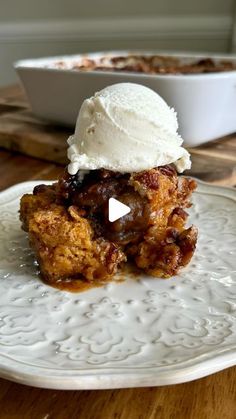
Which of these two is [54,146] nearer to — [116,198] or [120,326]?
[116,198]

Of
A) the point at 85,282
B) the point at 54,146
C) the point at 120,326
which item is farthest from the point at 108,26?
the point at 120,326

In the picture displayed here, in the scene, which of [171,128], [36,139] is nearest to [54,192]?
[171,128]

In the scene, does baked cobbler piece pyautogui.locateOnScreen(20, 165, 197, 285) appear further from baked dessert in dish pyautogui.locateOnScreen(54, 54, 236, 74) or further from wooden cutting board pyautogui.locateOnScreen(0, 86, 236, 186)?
baked dessert in dish pyautogui.locateOnScreen(54, 54, 236, 74)

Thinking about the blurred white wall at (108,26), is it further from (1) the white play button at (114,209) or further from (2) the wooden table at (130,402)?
(2) the wooden table at (130,402)

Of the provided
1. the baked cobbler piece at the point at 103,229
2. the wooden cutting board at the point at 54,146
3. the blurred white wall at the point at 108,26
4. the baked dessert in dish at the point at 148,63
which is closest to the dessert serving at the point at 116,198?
the baked cobbler piece at the point at 103,229

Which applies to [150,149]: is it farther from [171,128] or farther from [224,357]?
[224,357]

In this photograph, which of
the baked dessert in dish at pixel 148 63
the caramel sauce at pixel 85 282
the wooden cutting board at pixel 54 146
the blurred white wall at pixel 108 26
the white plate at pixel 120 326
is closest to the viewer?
the white plate at pixel 120 326

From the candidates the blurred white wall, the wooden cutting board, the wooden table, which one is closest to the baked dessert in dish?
the wooden cutting board
